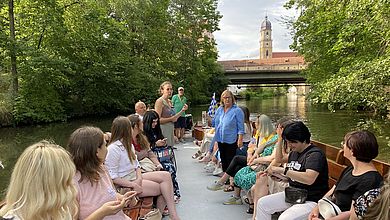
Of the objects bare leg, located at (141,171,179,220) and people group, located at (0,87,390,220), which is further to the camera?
bare leg, located at (141,171,179,220)

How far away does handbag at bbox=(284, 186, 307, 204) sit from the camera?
3.06 metres

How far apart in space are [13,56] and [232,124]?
15.9 meters

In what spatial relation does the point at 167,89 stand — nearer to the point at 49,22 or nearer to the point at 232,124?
the point at 232,124

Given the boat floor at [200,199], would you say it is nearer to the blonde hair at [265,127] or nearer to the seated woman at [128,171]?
the seated woman at [128,171]

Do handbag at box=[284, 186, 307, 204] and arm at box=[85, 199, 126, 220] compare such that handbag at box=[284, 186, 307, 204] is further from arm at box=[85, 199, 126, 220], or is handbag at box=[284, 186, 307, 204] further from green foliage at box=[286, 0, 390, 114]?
green foliage at box=[286, 0, 390, 114]

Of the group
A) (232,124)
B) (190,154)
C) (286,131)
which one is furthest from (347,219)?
(190,154)

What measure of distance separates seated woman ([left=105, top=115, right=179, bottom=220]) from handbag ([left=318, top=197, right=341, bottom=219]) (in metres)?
1.57

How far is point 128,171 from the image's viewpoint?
3.60 meters

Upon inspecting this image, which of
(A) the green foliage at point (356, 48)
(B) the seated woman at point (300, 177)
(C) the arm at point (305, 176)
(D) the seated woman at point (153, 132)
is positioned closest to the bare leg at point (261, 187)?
(B) the seated woman at point (300, 177)

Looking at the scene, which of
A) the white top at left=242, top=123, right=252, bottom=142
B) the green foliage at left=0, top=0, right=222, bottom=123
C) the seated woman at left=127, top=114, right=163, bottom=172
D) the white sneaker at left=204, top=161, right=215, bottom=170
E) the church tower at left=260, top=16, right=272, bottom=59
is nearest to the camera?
the seated woman at left=127, top=114, right=163, bottom=172

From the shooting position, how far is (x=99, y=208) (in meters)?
2.42

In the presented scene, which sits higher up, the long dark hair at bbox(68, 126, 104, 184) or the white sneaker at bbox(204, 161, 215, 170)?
the long dark hair at bbox(68, 126, 104, 184)

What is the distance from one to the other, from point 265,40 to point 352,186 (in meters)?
131

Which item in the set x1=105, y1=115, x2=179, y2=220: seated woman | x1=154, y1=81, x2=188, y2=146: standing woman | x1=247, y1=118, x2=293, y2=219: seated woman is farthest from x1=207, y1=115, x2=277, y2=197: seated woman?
x1=154, y1=81, x2=188, y2=146: standing woman
